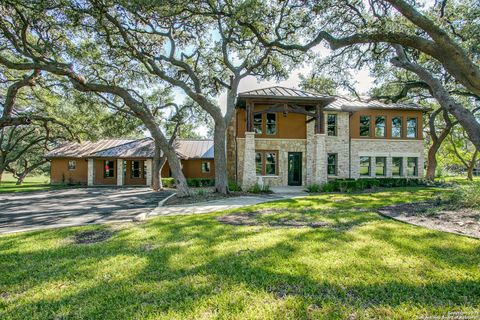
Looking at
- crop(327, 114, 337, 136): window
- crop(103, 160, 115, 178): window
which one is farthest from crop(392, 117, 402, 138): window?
crop(103, 160, 115, 178): window

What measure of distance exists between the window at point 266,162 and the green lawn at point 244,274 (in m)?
11.8

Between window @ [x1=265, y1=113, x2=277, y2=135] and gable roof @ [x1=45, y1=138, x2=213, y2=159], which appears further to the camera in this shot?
gable roof @ [x1=45, y1=138, x2=213, y2=159]

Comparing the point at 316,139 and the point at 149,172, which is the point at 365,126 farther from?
the point at 149,172

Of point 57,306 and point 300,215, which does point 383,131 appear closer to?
point 300,215

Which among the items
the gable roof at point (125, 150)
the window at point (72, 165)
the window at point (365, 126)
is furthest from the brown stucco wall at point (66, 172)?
the window at point (365, 126)

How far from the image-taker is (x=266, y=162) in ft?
59.8

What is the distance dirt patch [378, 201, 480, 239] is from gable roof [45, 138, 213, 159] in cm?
1978

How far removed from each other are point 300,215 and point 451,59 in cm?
550

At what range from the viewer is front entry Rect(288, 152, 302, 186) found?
1847 cm

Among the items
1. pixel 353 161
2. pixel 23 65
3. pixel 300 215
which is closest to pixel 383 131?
pixel 353 161

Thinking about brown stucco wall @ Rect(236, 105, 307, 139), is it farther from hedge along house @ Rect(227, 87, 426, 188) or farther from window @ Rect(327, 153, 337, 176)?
window @ Rect(327, 153, 337, 176)

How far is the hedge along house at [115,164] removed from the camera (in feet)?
79.3

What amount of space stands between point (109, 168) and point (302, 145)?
1957 cm

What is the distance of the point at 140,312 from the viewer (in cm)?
288
